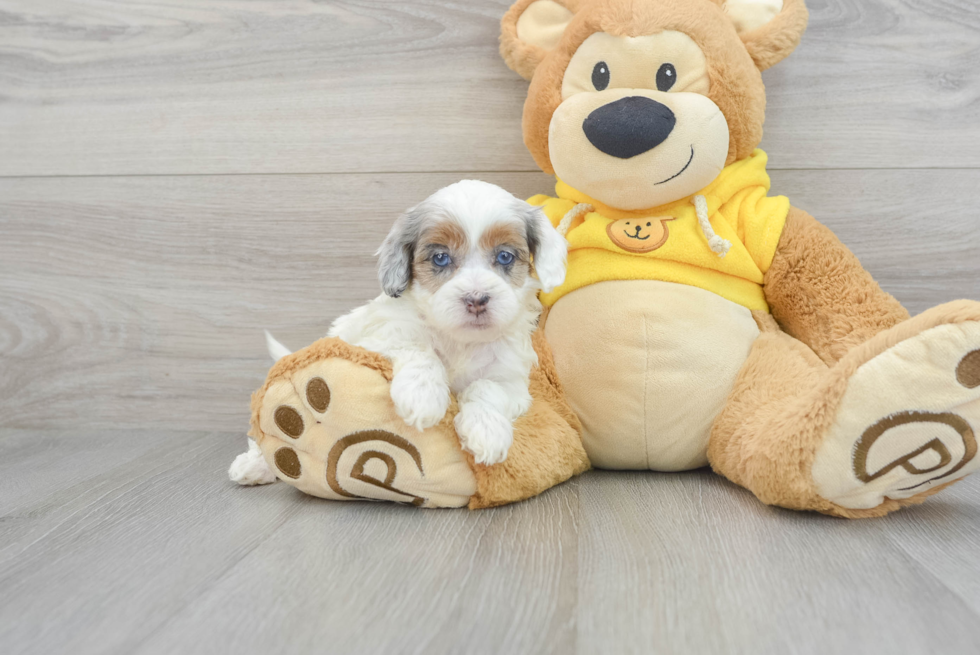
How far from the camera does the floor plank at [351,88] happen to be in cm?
150

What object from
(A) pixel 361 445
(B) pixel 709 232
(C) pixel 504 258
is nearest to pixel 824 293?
(B) pixel 709 232

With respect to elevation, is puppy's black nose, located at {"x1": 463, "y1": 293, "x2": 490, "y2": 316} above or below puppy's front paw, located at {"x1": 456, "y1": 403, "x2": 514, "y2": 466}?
above

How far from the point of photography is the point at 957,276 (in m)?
1.52

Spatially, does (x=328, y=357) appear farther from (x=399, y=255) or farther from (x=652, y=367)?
(x=652, y=367)

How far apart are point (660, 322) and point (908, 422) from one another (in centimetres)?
43

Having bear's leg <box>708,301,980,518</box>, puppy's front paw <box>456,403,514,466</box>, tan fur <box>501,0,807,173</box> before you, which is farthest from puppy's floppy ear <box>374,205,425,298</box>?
bear's leg <box>708,301,980,518</box>

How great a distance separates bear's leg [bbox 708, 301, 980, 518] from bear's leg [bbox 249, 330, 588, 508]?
397 millimetres

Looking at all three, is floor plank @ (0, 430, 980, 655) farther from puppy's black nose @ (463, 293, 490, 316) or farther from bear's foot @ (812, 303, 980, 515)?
puppy's black nose @ (463, 293, 490, 316)

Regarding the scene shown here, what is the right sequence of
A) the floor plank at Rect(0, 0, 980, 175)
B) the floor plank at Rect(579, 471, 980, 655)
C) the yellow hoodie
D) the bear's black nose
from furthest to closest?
the floor plank at Rect(0, 0, 980, 175) < the yellow hoodie < the bear's black nose < the floor plank at Rect(579, 471, 980, 655)

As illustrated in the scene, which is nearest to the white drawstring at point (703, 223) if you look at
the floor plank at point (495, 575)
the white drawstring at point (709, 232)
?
the white drawstring at point (709, 232)

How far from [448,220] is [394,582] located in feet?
1.91

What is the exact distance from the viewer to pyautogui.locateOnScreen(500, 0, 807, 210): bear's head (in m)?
1.20

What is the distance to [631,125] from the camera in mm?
1171

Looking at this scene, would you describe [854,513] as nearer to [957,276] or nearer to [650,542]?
[650,542]
